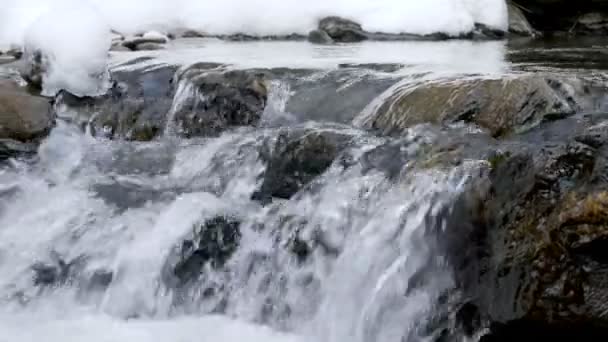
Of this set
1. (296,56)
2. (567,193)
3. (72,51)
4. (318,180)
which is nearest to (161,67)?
(72,51)

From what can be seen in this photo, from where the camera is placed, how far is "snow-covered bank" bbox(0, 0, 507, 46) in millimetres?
11586

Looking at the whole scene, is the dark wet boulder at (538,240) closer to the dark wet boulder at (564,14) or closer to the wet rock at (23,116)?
the wet rock at (23,116)

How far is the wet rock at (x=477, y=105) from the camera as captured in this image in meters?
3.84

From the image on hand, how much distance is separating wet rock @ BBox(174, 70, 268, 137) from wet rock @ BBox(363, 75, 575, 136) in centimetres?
108

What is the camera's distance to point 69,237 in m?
4.24

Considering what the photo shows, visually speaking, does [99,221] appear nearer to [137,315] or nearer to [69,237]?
[69,237]

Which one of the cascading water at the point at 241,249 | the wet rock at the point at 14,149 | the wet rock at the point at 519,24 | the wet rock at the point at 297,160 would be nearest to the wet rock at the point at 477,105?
the cascading water at the point at 241,249

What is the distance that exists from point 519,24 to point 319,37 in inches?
158

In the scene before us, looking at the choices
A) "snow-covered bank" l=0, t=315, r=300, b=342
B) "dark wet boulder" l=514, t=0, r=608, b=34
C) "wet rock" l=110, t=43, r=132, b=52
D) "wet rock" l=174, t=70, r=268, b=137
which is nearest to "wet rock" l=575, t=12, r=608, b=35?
"dark wet boulder" l=514, t=0, r=608, b=34

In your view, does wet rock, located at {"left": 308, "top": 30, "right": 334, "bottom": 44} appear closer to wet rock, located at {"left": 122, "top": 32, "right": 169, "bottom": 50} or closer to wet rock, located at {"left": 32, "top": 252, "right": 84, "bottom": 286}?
wet rock, located at {"left": 122, "top": 32, "right": 169, "bottom": 50}

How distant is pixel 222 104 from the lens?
5.30 m

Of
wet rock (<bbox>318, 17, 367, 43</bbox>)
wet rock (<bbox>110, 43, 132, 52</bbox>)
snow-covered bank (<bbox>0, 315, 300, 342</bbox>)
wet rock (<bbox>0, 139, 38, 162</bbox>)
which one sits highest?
wet rock (<bbox>318, 17, 367, 43</bbox>)

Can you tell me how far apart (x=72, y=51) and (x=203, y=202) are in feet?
10.5

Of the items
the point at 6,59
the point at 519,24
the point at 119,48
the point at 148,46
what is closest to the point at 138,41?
the point at 148,46
